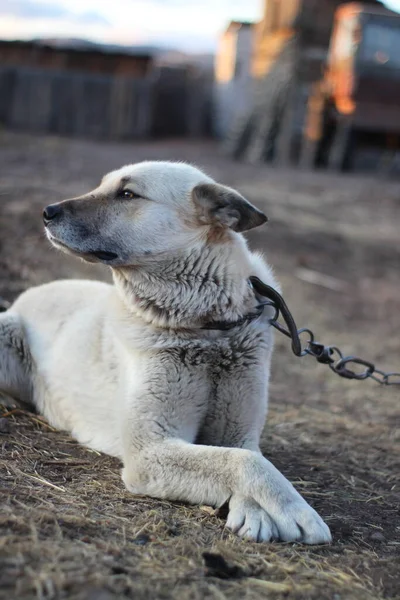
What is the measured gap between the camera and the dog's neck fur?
3.65 m

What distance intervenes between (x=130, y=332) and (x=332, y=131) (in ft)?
49.4

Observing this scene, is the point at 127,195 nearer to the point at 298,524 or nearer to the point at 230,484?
the point at 230,484

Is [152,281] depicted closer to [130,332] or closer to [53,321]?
[130,332]

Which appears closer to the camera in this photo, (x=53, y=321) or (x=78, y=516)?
(x=78, y=516)

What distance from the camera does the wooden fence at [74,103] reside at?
22.2 metres

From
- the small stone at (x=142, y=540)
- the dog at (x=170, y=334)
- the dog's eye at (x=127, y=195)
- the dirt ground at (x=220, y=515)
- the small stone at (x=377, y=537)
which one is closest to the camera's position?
the dirt ground at (x=220, y=515)

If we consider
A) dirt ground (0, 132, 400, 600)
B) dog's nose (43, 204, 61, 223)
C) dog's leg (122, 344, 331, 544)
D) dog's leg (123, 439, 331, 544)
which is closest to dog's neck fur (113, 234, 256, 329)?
dog's leg (122, 344, 331, 544)

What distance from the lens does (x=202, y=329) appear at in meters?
3.64

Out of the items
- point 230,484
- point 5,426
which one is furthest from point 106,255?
point 230,484

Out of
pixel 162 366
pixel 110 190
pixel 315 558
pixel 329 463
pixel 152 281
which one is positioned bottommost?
pixel 329 463

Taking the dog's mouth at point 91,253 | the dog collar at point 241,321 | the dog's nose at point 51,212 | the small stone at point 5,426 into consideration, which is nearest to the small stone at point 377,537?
the dog collar at point 241,321

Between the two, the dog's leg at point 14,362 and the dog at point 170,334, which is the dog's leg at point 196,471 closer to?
the dog at point 170,334

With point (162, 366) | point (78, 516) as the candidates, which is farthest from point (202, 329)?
point (78, 516)

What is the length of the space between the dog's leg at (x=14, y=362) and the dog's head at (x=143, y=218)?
36.8 inches
